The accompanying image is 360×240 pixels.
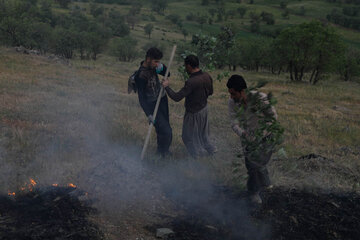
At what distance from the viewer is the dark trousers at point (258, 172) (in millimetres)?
4493

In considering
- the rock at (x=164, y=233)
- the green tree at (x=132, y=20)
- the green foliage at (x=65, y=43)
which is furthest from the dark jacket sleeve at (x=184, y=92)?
the green tree at (x=132, y=20)

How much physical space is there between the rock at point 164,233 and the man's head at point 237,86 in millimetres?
1968

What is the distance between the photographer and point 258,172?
4.69 meters

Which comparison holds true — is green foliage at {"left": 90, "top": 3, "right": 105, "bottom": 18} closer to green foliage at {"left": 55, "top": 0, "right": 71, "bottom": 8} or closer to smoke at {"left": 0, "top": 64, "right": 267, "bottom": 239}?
green foliage at {"left": 55, "top": 0, "right": 71, "bottom": 8}

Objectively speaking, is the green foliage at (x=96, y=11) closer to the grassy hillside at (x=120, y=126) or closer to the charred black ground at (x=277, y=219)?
the grassy hillside at (x=120, y=126)

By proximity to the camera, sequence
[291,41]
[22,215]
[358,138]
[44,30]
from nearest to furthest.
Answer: [22,215]
[358,138]
[291,41]
[44,30]

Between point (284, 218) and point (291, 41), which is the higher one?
point (291, 41)

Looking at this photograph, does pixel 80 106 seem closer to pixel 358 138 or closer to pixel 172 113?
pixel 172 113

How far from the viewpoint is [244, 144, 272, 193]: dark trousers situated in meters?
4.49

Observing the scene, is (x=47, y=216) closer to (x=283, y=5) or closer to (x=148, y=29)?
(x=148, y=29)

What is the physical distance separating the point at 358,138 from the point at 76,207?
8114 millimetres

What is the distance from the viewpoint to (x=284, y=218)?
14.6 feet

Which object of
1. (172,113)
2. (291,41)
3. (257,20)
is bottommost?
(172,113)

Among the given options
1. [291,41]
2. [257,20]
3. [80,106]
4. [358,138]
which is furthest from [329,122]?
[257,20]
